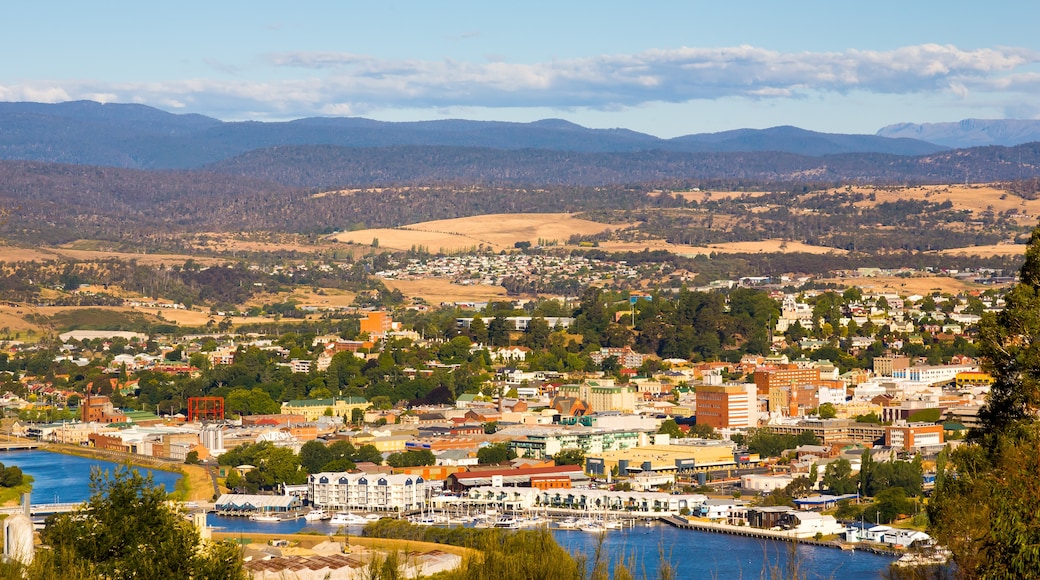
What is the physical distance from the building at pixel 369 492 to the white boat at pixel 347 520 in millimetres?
1400

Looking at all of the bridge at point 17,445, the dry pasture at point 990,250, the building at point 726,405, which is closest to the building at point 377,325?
the bridge at point 17,445

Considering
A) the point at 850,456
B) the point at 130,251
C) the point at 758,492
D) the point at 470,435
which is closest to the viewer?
the point at 758,492

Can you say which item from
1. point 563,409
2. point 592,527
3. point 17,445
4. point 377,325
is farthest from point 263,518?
point 377,325

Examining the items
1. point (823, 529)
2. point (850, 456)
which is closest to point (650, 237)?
point (850, 456)

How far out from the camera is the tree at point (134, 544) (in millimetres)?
14577

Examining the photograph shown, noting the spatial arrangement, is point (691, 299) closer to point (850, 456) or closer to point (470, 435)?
point (470, 435)

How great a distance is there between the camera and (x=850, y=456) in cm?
4722

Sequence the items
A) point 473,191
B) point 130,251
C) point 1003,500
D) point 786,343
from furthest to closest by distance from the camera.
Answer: point 473,191 → point 130,251 → point 786,343 → point 1003,500

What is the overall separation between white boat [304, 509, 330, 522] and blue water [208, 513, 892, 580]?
2.17ft

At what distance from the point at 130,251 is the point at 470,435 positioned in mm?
68225

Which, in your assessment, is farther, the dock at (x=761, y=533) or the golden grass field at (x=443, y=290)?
the golden grass field at (x=443, y=290)

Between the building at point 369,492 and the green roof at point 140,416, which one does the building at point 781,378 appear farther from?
the green roof at point 140,416

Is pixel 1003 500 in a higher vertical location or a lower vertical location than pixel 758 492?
higher

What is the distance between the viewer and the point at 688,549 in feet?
116
